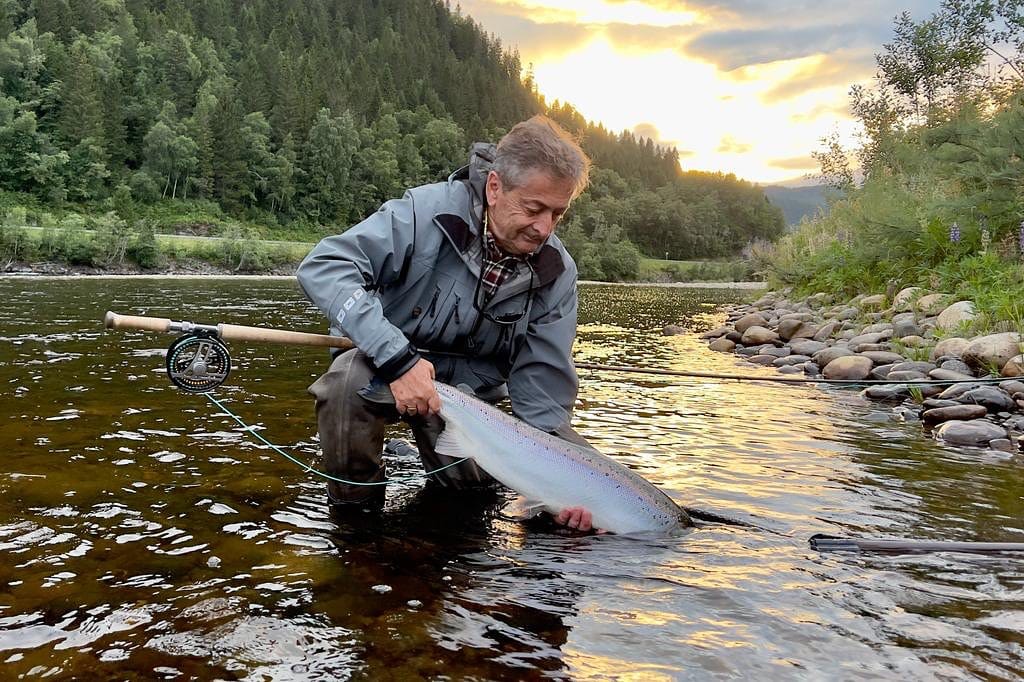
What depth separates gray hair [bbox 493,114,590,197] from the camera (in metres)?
3.98

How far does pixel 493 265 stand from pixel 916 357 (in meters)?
7.92

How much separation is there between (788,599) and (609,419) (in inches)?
175

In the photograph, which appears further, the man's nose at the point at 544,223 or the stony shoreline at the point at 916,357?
the stony shoreline at the point at 916,357

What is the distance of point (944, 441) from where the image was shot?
6.94 metres

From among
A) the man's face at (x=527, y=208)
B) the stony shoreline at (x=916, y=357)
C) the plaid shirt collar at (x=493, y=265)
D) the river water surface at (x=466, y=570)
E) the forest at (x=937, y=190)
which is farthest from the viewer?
the forest at (x=937, y=190)

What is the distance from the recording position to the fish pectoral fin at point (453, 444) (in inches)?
156

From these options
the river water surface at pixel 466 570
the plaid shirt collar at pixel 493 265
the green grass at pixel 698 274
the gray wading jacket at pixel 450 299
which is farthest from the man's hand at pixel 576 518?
the green grass at pixel 698 274

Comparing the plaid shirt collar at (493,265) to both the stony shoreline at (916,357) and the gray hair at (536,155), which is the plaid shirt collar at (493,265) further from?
the stony shoreline at (916,357)

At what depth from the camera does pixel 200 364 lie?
427cm

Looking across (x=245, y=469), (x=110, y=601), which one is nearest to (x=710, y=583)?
(x=110, y=601)

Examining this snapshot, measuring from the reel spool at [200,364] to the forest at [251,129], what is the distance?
137 feet

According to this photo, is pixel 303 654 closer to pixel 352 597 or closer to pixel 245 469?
pixel 352 597

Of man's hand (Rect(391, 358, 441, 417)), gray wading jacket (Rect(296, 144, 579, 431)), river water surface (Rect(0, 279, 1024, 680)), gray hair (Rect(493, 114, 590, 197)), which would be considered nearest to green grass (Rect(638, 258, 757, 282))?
river water surface (Rect(0, 279, 1024, 680))

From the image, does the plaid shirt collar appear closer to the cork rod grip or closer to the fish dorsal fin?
the fish dorsal fin
